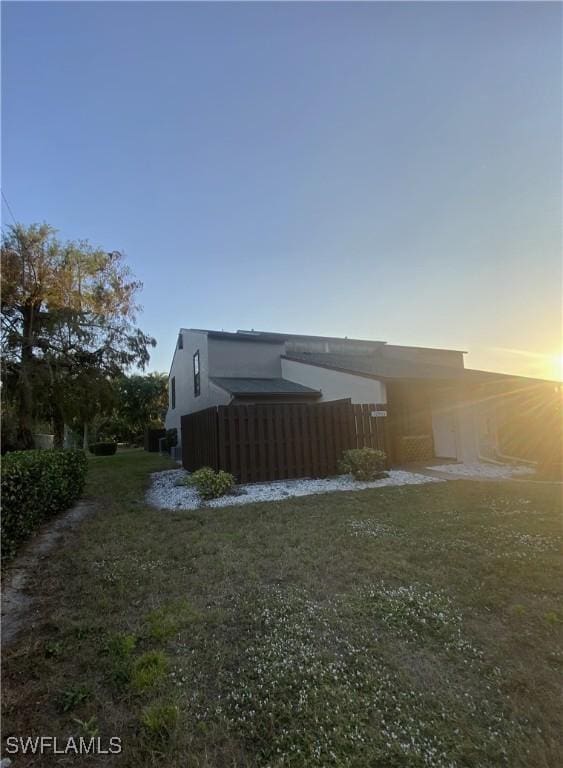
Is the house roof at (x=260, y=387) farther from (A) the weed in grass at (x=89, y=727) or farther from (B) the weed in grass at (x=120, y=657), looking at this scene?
→ (A) the weed in grass at (x=89, y=727)

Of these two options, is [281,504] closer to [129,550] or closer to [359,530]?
[359,530]

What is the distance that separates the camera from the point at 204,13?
5.89m

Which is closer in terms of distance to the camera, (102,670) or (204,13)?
(102,670)

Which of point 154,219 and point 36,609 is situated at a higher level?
point 154,219

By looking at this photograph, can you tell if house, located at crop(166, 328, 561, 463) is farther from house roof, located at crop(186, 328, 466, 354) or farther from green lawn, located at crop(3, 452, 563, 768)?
green lawn, located at crop(3, 452, 563, 768)

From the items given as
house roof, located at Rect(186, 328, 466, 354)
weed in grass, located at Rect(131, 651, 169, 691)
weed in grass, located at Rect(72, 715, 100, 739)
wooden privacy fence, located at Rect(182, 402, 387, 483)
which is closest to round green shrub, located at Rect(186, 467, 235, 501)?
wooden privacy fence, located at Rect(182, 402, 387, 483)

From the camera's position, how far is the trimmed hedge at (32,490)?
170 inches

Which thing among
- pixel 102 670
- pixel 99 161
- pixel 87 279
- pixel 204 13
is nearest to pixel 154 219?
pixel 99 161

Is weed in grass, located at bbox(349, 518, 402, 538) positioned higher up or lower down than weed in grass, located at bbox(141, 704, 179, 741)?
lower down

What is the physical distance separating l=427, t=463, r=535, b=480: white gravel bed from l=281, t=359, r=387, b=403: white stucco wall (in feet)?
9.44

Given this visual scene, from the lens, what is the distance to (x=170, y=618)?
2.95m

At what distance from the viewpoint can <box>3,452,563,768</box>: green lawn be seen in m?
1.80

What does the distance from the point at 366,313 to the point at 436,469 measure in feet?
24.3

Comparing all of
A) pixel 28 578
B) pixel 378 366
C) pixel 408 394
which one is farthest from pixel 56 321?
pixel 408 394
